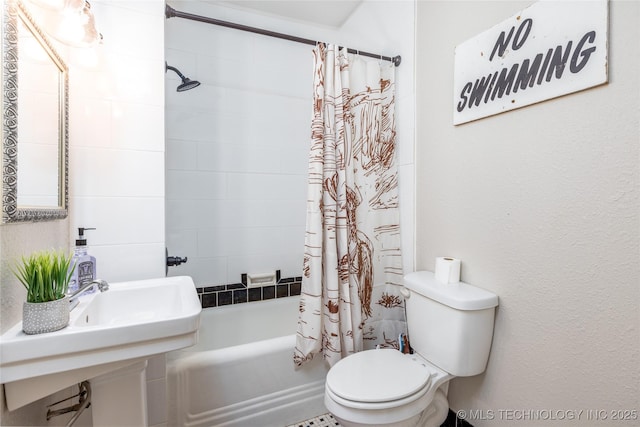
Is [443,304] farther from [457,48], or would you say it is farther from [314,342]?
[457,48]

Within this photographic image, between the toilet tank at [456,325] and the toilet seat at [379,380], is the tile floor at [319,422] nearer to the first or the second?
the toilet seat at [379,380]

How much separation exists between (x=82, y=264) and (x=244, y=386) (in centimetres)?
87

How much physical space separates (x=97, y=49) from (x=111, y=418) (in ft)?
4.48

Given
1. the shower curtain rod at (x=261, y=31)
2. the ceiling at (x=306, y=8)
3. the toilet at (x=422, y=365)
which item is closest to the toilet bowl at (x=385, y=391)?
the toilet at (x=422, y=365)

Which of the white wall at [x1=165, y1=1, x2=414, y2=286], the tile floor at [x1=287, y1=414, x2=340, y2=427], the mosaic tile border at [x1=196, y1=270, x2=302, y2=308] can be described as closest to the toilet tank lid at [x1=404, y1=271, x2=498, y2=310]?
the white wall at [x1=165, y1=1, x2=414, y2=286]

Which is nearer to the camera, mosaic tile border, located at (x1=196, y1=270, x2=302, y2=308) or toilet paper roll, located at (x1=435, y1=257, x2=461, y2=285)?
toilet paper roll, located at (x1=435, y1=257, x2=461, y2=285)

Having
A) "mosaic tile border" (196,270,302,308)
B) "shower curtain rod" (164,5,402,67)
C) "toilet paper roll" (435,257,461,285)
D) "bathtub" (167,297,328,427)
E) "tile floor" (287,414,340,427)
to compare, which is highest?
"shower curtain rod" (164,5,402,67)

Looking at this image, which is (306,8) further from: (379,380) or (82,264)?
(379,380)

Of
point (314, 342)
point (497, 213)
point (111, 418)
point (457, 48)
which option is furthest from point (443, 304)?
point (111, 418)

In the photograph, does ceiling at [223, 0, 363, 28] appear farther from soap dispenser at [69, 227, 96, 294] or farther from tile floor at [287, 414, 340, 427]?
tile floor at [287, 414, 340, 427]

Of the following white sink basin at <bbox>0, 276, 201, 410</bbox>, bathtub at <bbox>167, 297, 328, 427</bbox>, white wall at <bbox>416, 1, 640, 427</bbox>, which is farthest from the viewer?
bathtub at <bbox>167, 297, 328, 427</bbox>

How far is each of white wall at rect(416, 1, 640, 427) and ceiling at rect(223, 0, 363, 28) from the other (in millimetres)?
810

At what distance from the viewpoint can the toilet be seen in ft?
3.49

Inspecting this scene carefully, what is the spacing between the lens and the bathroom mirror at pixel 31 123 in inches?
28.7
